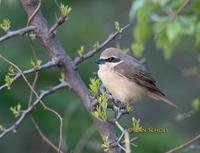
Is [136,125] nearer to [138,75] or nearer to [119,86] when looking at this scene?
[119,86]

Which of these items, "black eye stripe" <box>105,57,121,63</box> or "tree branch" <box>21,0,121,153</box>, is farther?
"black eye stripe" <box>105,57,121,63</box>

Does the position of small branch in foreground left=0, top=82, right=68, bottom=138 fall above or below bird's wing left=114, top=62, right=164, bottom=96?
below

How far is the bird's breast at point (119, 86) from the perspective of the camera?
4977 millimetres

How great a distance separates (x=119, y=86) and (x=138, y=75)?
0.26 meters

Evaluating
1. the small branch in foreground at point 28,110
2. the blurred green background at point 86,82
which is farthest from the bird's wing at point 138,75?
the small branch in foreground at point 28,110

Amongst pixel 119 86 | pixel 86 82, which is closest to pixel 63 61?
pixel 119 86

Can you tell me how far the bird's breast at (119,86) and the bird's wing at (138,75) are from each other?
0.13ft

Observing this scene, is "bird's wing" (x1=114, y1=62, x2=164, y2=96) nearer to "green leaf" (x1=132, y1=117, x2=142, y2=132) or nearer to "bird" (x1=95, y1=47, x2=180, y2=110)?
"bird" (x1=95, y1=47, x2=180, y2=110)

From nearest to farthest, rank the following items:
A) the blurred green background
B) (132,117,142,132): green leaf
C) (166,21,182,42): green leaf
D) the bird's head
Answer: (132,117,142,132): green leaf
(166,21,182,42): green leaf
the bird's head
the blurred green background

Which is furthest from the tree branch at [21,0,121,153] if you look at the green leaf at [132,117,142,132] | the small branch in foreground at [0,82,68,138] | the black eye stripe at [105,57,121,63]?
the black eye stripe at [105,57,121,63]

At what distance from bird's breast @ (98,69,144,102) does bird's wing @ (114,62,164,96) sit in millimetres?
38

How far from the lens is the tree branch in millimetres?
3406

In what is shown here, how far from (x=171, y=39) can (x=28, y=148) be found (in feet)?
13.4

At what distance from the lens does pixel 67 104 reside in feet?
24.7
